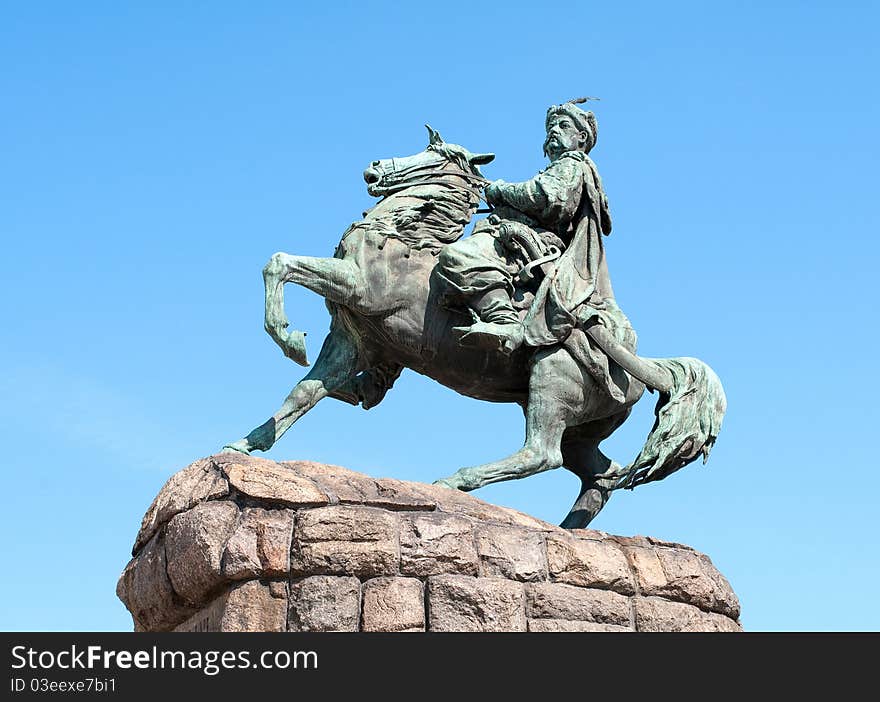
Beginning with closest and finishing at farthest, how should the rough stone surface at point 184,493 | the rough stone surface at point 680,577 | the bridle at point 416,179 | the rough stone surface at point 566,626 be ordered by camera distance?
the rough stone surface at point 566,626, the rough stone surface at point 184,493, the rough stone surface at point 680,577, the bridle at point 416,179

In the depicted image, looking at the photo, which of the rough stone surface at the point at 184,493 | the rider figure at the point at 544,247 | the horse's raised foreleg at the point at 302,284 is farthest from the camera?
the rider figure at the point at 544,247

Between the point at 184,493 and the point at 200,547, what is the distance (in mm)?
466

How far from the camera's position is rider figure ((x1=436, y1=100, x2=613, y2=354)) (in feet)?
29.7

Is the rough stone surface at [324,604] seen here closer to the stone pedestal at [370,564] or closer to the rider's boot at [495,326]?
the stone pedestal at [370,564]

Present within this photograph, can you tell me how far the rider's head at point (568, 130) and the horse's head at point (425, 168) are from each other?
0.45 metres

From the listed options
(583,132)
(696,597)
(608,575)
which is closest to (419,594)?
(608,575)

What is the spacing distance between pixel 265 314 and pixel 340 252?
2.53 feet

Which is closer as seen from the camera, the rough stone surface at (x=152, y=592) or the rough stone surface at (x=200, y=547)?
the rough stone surface at (x=200, y=547)

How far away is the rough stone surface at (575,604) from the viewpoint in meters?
7.86

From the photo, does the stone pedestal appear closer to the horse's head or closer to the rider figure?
the rider figure

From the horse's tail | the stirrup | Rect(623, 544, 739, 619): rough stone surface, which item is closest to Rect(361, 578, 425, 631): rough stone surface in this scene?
Rect(623, 544, 739, 619): rough stone surface

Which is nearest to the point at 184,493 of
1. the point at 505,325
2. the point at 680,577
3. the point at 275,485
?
the point at 275,485

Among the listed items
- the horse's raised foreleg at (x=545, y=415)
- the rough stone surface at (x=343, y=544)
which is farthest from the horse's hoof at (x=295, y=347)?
the rough stone surface at (x=343, y=544)
